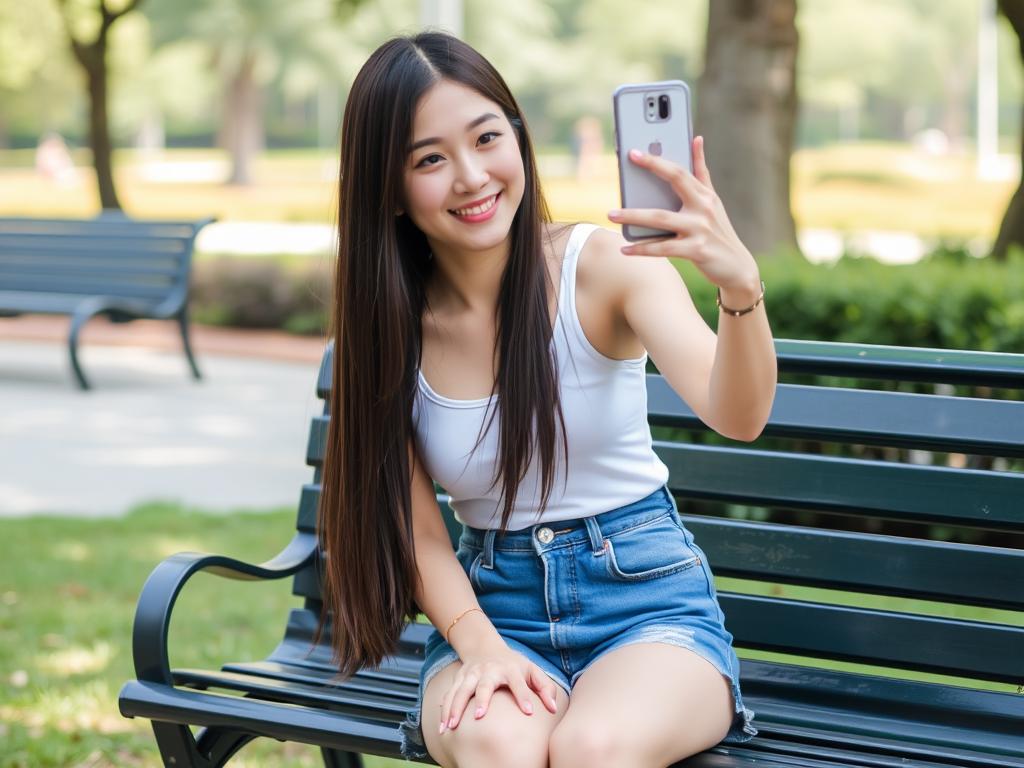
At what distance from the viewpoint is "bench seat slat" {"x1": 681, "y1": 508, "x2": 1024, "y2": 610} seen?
8.82 feet

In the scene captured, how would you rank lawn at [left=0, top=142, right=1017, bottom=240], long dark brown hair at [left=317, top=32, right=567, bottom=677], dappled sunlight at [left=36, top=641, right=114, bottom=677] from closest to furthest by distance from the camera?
long dark brown hair at [left=317, top=32, right=567, bottom=677] → dappled sunlight at [left=36, top=641, right=114, bottom=677] → lawn at [left=0, top=142, right=1017, bottom=240]

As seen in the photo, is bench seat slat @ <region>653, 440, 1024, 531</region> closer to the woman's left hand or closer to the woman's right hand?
the woman's right hand

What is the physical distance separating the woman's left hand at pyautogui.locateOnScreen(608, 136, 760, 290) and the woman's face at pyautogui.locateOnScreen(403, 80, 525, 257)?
407 mm

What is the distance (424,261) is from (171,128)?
7415 cm

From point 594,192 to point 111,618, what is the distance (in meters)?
34.0

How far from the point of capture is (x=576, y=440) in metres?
2.51

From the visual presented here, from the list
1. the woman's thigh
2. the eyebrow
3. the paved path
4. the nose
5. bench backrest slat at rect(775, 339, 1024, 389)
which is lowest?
the paved path

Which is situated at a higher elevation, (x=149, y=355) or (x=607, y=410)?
(x=607, y=410)

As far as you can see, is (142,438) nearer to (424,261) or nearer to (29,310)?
(29,310)

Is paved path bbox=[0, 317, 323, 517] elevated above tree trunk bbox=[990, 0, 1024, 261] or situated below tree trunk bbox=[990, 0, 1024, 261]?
below

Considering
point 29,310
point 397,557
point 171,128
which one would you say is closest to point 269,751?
point 397,557

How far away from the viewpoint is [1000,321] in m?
5.05

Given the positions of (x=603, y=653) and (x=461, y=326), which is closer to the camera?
(x=603, y=653)

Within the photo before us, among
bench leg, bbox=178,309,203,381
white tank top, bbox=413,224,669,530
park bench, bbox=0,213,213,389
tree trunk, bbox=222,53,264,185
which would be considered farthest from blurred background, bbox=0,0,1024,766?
tree trunk, bbox=222,53,264,185
